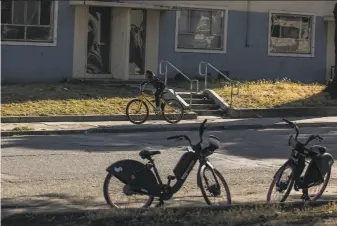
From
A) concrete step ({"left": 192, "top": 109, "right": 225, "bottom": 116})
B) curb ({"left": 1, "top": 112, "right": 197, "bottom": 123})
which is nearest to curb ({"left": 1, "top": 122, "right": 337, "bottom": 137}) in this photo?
curb ({"left": 1, "top": 112, "right": 197, "bottom": 123})

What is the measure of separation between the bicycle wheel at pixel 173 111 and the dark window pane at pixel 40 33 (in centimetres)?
740

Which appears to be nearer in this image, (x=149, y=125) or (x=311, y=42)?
(x=149, y=125)

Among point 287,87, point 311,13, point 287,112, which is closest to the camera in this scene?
point 287,112

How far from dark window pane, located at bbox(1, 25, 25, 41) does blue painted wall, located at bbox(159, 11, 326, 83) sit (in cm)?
567

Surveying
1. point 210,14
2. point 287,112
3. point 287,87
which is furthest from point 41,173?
point 210,14

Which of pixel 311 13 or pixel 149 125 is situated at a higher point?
pixel 311 13

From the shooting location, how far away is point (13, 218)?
6320 millimetres

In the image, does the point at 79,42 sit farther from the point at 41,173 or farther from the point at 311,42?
the point at 41,173

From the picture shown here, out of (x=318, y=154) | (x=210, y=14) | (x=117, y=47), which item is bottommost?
(x=318, y=154)

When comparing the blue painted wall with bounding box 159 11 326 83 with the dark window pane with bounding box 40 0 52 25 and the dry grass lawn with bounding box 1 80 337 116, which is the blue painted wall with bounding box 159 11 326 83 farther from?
the dark window pane with bounding box 40 0 52 25

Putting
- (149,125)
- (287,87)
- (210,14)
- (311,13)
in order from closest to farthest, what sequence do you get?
(149,125)
(287,87)
(210,14)
(311,13)

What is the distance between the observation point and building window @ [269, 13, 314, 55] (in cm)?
2730

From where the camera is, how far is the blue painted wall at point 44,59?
22578mm

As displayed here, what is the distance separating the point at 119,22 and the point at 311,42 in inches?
364
